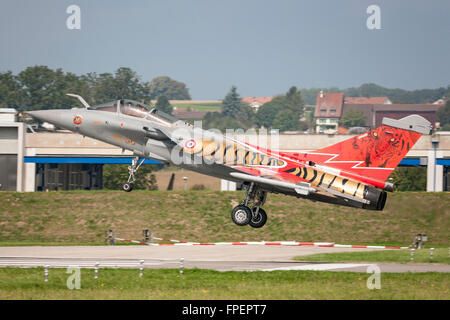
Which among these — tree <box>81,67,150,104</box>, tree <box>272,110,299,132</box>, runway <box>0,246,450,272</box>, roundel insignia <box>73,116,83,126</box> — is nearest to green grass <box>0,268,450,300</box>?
runway <box>0,246,450,272</box>

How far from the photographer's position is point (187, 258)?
32.0 metres

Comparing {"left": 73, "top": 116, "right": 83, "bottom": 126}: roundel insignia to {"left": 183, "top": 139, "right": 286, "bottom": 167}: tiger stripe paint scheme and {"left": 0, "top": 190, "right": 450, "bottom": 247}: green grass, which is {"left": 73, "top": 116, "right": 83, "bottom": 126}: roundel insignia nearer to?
{"left": 183, "top": 139, "right": 286, "bottom": 167}: tiger stripe paint scheme

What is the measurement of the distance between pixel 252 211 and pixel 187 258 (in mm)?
7865

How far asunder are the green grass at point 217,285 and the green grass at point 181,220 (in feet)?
68.6

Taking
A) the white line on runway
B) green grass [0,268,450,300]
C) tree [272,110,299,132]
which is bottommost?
the white line on runway

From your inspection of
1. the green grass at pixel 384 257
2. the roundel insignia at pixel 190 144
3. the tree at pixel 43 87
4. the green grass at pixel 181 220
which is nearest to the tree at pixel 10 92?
the tree at pixel 43 87

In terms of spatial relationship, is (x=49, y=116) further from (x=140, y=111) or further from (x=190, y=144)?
(x=190, y=144)

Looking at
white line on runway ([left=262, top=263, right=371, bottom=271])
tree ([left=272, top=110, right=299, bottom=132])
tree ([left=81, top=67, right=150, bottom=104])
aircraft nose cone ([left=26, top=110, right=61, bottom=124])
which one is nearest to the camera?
aircraft nose cone ([left=26, top=110, right=61, bottom=124])

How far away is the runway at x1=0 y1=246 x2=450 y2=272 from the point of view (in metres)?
27.0

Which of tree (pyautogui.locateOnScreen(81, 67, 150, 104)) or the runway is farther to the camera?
tree (pyautogui.locateOnScreen(81, 67, 150, 104))

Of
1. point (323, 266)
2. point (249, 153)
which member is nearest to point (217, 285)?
point (249, 153)

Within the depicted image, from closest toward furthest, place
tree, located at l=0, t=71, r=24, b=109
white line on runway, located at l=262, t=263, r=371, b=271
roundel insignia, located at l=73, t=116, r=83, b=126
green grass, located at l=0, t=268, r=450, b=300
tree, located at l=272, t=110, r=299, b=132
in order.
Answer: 1. green grass, located at l=0, t=268, r=450, b=300
2. roundel insignia, located at l=73, t=116, r=83, b=126
3. white line on runway, located at l=262, t=263, r=371, b=271
4. tree, located at l=0, t=71, r=24, b=109
5. tree, located at l=272, t=110, r=299, b=132

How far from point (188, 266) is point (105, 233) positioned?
19.5 metres
